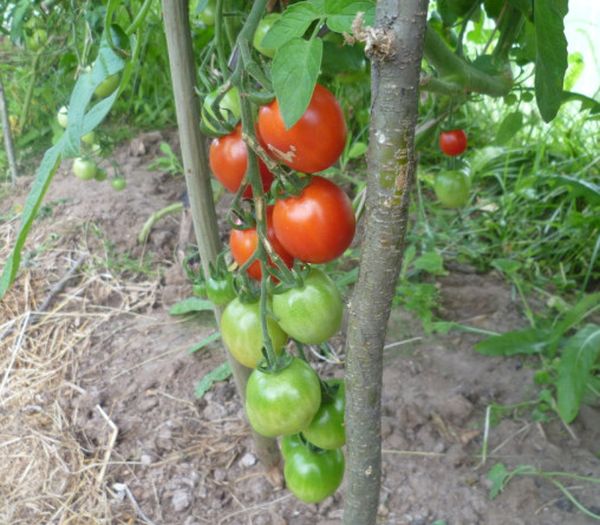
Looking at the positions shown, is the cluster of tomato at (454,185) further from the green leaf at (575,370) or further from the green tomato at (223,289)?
the green tomato at (223,289)

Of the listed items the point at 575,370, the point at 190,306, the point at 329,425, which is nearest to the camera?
the point at 329,425

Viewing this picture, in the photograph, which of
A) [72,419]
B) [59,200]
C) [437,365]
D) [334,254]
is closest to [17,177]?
[59,200]

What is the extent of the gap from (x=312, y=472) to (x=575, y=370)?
0.58 meters

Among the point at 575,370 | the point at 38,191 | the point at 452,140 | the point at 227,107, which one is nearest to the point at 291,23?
the point at 227,107

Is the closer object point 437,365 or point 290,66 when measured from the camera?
point 290,66

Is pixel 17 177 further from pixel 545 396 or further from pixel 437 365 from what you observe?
pixel 545 396

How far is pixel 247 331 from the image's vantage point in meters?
0.61

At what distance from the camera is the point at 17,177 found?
219 cm

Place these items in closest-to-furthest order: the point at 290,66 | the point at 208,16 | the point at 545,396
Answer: the point at 290,66, the point at 208,16, the point at 545,396

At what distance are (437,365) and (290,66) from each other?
1.07 meters

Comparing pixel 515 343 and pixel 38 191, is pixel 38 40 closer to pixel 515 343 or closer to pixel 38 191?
pixel 38 191

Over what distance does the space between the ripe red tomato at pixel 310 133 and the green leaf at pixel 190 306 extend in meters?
1.04

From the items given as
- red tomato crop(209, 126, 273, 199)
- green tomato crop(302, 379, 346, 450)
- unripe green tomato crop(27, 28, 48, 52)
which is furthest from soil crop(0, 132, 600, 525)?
red tomato crop(209, 126, 273, 199)

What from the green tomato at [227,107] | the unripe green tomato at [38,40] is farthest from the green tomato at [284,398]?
the unripe green tomato at [38,40]
